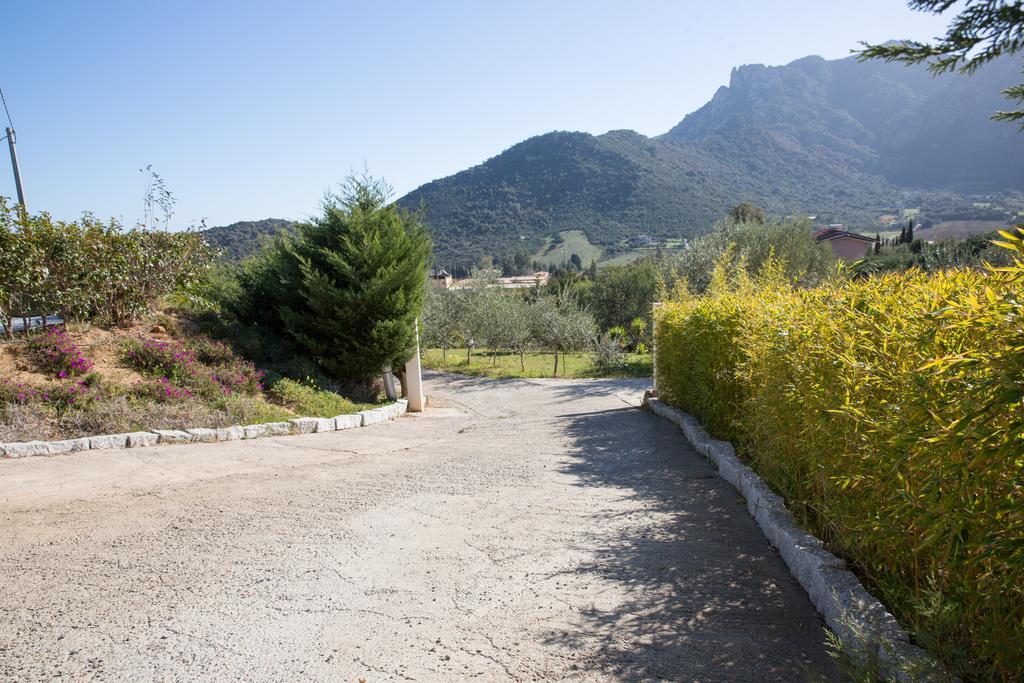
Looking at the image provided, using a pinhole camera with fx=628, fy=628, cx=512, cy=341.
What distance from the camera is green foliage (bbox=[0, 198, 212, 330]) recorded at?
883 cm

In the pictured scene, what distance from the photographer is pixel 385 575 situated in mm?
3797

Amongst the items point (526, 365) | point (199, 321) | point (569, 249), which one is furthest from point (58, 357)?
point (569, 249)

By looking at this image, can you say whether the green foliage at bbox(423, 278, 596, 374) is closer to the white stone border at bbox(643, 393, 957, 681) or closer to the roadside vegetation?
the roadside vegetation

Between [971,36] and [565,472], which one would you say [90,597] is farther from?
[971,36]

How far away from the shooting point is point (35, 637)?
121 inches

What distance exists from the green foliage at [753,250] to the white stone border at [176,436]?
15.0 m

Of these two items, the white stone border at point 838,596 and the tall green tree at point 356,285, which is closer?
the white stone border at point 838,596

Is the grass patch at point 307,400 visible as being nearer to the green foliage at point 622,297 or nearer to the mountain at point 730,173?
the green foliage at point 622,297

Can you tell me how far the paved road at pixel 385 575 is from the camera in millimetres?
2857

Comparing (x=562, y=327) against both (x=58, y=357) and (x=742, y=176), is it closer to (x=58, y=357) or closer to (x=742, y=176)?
(x=58, y=357)

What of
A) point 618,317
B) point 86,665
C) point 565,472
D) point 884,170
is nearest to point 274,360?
point 565,472

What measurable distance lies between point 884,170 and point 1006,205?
131 ft

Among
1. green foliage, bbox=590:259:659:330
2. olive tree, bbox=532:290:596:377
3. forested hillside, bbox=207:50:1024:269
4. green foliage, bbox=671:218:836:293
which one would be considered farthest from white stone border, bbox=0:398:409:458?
forested hillside, bbox=207:50:1024:269

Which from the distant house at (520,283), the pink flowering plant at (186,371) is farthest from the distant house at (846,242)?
the pink flowering plant at (186,371)
